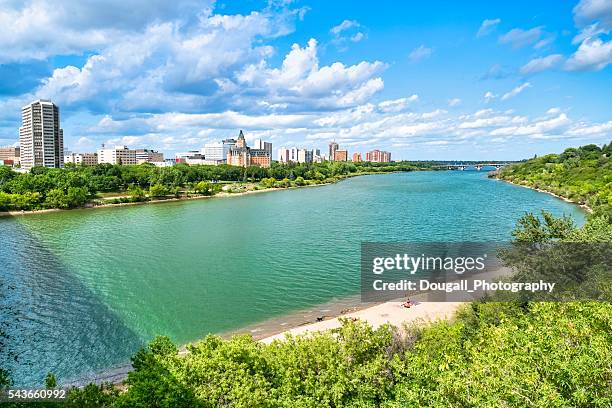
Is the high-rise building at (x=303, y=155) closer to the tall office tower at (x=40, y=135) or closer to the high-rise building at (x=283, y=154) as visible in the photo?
the high-rise building at (x=283, y=154)

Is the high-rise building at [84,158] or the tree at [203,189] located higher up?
the high-rise building at [84,158]

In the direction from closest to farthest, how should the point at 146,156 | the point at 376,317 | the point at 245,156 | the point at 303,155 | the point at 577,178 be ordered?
the point at 376,317 < the point at 577,178 < the point at 245,156 < the point at 146,156 < the point at 303,155

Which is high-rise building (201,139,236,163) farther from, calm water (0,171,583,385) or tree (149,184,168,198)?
calm water (0,171,583,385)

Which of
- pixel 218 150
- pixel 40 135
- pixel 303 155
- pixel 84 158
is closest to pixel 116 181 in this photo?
pixel 40 135

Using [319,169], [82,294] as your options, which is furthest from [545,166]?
[82,294]

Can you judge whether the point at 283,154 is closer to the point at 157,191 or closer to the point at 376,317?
the point at 157,191

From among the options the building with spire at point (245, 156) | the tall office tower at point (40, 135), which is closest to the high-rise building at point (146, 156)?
the building with spire at point (245, 156)

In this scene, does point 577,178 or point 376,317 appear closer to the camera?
point 376,317
